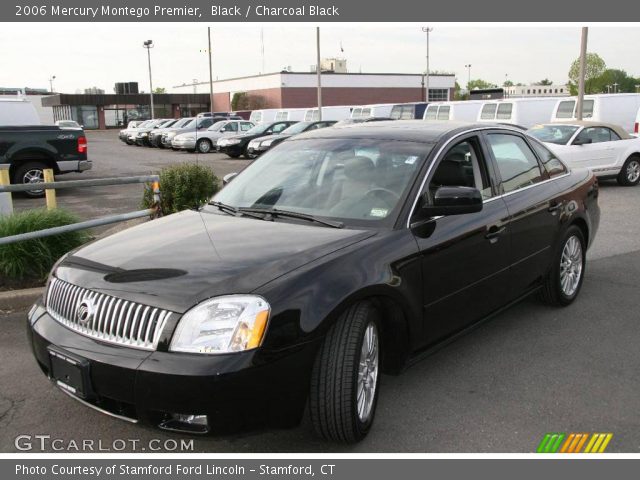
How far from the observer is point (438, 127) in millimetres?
4637

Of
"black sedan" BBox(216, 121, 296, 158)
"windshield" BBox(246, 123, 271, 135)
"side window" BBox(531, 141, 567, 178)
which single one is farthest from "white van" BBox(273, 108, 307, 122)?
"side window" BBox(531, 141, 567, 178)

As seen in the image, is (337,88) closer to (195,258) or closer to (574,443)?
(195,258)

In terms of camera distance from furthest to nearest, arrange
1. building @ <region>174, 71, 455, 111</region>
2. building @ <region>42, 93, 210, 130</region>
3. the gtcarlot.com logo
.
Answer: building @ <region>174, 71, 455, 111</region>, building @ <region>42, 93, 210, 130</region>, the gtcarlot.com logo

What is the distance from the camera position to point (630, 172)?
1453cm

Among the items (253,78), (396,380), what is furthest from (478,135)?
(253,78)

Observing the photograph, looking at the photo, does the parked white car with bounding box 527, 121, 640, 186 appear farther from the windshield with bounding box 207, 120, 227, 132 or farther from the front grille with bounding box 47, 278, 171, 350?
the windshield with bounding box 207, 120, 227, 132

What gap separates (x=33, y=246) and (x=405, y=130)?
3939 millimetres

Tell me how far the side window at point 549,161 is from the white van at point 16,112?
12803mm

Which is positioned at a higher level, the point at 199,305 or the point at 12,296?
the point at 199,305

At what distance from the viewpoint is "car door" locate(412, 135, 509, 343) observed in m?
3.88

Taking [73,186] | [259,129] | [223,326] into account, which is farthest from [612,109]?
[223,326]

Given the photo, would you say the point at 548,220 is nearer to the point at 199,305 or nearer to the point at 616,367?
Result: the point at 616,367

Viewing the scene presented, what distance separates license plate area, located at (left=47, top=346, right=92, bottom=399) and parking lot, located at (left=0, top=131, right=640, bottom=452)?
0.45 meters

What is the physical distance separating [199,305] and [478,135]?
2635mm
